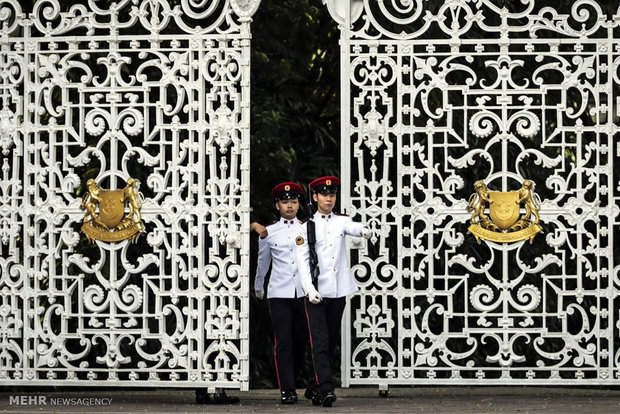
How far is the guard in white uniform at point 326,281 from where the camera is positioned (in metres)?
8.07

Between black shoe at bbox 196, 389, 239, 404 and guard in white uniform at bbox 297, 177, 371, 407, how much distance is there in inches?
24.9

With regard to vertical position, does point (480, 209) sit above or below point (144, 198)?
below

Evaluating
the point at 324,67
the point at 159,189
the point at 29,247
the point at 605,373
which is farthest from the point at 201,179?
the point at 324,67

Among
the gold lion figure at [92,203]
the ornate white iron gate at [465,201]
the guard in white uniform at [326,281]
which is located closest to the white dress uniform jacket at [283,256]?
the guard in white uniform at [326,281]

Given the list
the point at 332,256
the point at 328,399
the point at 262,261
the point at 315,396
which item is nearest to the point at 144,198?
the point at 262,261

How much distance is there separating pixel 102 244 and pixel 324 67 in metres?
5.43

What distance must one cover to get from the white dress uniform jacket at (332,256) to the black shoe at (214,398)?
113 cm

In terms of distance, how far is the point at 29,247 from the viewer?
28.4 feet

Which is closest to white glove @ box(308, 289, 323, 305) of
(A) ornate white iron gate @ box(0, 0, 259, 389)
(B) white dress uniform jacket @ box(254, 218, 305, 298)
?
(B) white dress uniform jacket @ box(254, 218, 305, 298)

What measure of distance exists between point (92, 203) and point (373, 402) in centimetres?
270

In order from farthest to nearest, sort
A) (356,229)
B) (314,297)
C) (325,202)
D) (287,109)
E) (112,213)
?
1. (287,109)
2. (112,213)
3. (325,202)
4. (356,229)
5. (314,297)

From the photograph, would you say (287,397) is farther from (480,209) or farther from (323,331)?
(480,209)

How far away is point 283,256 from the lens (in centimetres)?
841

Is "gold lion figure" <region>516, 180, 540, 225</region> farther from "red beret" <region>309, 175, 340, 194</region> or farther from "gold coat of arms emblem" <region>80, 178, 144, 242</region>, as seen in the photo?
"gold coat of arms emblem" <region>80, 178, 144, 242</region>
